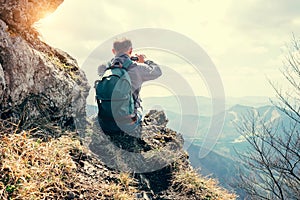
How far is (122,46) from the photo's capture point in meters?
7.39

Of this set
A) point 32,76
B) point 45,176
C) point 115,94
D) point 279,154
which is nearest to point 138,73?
point 115,94

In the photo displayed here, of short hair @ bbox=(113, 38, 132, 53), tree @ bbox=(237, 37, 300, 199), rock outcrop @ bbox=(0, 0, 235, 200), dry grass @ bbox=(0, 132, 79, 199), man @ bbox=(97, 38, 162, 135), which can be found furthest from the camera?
tree @ bbox=(237, 37, 300, 199)

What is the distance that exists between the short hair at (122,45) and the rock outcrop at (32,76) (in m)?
1.38

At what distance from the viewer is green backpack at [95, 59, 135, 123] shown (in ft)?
21.9

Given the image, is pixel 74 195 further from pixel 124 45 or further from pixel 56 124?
pixel 124 45

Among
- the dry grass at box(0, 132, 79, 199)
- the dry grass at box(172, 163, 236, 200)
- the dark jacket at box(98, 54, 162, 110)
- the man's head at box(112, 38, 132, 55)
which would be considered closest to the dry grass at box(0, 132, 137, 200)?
the dry grass at box(0, 132, 79, 199)

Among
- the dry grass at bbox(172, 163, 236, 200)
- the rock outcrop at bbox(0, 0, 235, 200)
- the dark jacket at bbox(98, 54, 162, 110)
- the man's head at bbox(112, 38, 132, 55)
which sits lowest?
the dry grass at bbox(172, 163, 236, 200)

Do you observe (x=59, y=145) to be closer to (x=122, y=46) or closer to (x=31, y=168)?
(x=31, y=168)

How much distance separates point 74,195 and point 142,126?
4.38 meters

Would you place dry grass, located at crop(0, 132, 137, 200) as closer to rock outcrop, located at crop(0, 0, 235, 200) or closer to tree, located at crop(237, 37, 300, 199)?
rock outcrop, located at crop(0, 0, 235, 200)

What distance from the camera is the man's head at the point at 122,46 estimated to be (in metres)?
7.38

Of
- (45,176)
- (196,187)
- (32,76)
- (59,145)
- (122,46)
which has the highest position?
(122,46)

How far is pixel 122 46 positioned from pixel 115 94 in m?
1.41

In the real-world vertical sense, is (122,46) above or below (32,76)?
above
